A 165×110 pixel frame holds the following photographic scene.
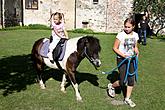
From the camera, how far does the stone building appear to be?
2580cm

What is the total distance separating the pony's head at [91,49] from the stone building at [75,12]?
19976mm

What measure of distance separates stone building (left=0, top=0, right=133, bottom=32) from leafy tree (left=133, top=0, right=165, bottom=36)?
106cm

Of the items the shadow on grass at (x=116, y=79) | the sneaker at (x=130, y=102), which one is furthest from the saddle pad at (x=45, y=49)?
the sneaker at (x=130, y=102)

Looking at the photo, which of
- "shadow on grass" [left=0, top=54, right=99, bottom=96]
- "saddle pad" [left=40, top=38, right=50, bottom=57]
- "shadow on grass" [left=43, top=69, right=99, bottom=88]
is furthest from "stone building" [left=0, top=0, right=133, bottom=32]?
"saddle pad" [left=40, top=38, right=50, bottom=57]

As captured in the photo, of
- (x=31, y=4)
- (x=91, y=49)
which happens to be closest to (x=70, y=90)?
(x=91, y=49)

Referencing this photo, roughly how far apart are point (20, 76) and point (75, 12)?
1869 cm

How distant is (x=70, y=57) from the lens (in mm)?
6582

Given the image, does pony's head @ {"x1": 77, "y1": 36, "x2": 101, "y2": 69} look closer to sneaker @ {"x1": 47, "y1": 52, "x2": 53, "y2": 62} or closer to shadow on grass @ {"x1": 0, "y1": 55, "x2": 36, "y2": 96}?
sneaker @ {"x1": 47, "y1": 52, "x2": 53, "y2": 62}

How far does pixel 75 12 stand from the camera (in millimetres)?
26719

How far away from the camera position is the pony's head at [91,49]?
6176 mm

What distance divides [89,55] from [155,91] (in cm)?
252

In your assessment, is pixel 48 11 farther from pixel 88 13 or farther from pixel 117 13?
pixel 117 13

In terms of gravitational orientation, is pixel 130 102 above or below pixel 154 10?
below

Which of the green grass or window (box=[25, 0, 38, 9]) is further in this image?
window (box=[25, 0, 38, 9])
